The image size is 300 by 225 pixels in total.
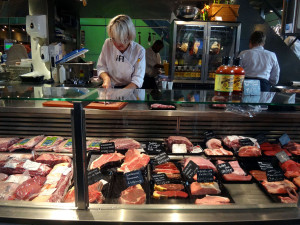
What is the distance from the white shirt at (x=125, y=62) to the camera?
3396mm

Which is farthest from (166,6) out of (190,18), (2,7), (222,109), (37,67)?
(222,109)

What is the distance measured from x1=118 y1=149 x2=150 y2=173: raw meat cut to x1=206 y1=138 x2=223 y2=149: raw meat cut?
2.10ft

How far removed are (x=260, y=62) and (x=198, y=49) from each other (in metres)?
1.81

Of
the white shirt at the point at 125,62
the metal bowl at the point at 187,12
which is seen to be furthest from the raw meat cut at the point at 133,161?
the metal bowl at the point at 187,12

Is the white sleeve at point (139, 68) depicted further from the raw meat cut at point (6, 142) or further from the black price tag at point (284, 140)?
the black price tag at point (284, 140)

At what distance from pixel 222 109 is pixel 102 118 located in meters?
1.18

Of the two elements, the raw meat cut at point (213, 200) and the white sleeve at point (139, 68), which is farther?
the white sleeve at point (139, 68)

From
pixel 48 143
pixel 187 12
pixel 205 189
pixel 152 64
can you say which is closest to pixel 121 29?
pixel 48 143

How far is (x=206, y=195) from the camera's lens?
5.84 feet

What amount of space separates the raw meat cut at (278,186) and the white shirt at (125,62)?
2.00 metres

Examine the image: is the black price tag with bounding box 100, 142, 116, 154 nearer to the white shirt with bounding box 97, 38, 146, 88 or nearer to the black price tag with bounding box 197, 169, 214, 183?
the black price tag with bounding box 197, 169, 214, 183

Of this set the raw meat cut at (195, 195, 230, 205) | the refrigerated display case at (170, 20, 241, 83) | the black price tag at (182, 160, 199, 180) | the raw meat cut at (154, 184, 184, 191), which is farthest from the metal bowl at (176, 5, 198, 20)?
the raw meat cut at (195, 195, 230, 205)

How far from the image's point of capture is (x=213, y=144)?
2.44 metres

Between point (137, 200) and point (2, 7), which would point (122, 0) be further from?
point (137, 200)
